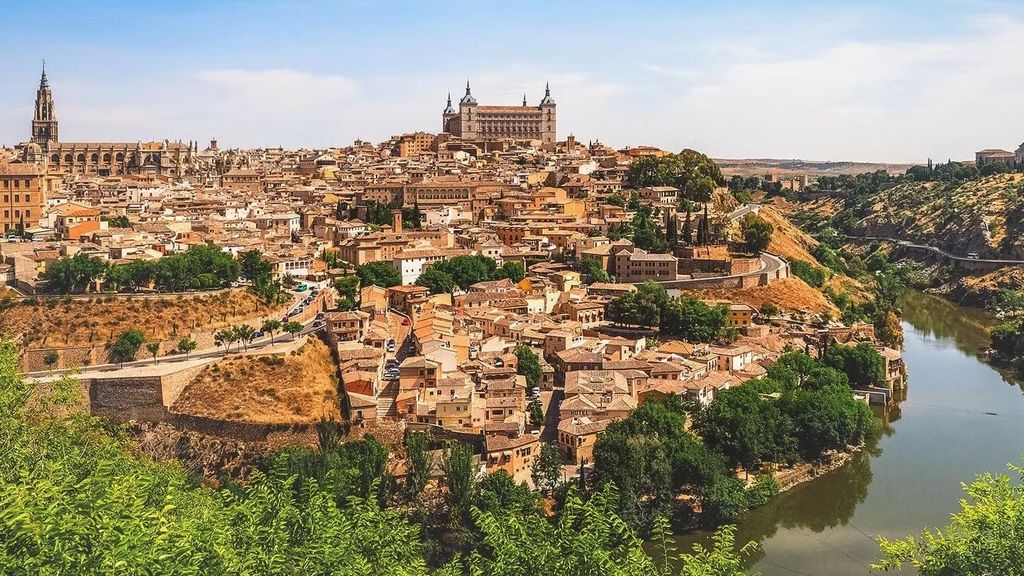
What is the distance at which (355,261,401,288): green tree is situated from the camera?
68.0 feet

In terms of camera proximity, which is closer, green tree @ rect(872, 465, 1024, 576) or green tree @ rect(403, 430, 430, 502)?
green tree @ rect(872, 465, 1024, 576)

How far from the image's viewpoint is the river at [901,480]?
40.3 feet

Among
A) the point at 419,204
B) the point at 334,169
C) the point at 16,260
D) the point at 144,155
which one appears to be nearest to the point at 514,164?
the point at 334,169

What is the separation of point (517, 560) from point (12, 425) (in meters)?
4.73

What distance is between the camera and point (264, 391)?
603 inches

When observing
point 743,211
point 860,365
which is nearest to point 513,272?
point 860,365

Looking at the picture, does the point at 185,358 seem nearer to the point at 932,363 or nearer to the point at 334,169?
the point at 932,363

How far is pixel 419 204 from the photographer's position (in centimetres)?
2952

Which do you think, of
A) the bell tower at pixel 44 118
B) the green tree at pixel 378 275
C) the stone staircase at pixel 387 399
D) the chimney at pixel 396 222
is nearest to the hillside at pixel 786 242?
the chimney at pixel 396 222

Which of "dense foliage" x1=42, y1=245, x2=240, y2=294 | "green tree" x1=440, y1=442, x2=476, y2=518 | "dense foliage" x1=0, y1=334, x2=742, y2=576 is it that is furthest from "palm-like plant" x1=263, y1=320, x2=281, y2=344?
"dense foliage" x1=0, y1=334, x2=742, y2=576

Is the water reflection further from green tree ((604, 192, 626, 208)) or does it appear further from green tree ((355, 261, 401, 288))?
green tree ((355, 261, 401, 288))

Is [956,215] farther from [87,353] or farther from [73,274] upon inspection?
[87,353]

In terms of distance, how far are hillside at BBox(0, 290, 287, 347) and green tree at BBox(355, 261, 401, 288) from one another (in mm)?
2796

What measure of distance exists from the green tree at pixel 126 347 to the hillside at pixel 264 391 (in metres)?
1.80
